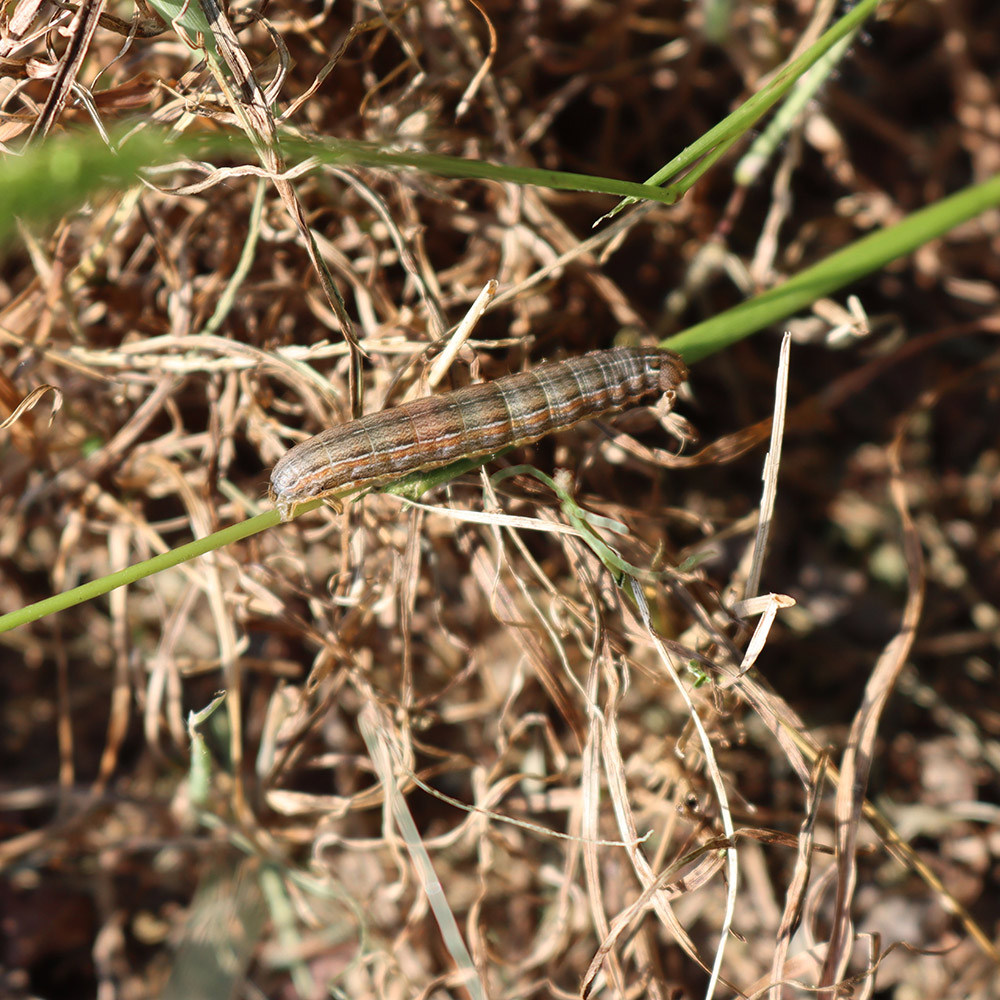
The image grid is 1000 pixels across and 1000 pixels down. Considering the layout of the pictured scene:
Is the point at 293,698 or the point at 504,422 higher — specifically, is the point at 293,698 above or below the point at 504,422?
below

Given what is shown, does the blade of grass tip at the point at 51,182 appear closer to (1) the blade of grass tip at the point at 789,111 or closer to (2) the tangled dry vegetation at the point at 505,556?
(2) the tangled dry vegetation at the point at 505,556

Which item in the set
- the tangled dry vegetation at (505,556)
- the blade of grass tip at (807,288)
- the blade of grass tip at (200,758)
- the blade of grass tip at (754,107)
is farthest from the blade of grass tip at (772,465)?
the blade of grass tip at (200,758)

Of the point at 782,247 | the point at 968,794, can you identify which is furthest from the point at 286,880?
the point at 782,247

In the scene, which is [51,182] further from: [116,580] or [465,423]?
[465,423]

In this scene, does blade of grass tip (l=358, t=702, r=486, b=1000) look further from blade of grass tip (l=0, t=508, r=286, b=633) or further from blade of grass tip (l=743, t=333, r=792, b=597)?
blade of grass tip (l=743, t=333, r=792, b=597)

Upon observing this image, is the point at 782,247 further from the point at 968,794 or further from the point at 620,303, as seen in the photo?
the point at 968,794

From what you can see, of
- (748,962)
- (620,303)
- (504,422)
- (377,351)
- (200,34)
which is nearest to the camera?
(200,34)

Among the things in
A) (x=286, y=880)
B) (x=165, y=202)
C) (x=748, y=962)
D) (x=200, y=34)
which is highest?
(x=200, y=34)

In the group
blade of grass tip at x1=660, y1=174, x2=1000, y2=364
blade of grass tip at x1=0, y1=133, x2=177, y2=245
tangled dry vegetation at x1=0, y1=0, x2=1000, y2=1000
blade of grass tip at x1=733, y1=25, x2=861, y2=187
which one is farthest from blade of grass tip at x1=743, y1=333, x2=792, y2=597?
blade of grass tip at x1=0, y1=133, x2=177, y2=245
